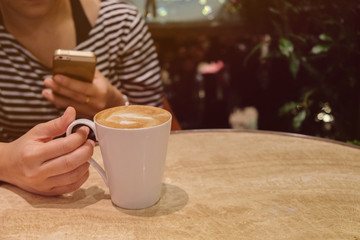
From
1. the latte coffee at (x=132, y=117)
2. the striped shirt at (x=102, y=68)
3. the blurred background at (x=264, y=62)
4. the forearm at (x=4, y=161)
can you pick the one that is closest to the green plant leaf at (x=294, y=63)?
the blurred background at (x=264, y=62)

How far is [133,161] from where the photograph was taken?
67cm

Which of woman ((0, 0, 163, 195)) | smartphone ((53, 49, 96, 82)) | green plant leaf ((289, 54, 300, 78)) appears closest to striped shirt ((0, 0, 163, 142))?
woman ((0, 0, 163, 195))

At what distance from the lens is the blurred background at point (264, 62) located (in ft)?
6.02

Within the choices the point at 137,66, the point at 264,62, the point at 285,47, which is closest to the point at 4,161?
the point at 137,66

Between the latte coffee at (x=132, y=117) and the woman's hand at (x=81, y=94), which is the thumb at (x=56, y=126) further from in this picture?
the woman's hand at (x=81, y=94)

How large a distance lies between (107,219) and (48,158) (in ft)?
0.49

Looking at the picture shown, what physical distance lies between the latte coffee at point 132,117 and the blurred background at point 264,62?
1152 millimetres

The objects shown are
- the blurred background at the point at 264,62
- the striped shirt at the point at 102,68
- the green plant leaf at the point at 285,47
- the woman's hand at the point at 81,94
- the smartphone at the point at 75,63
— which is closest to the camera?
the smartphone at the point at 75,63

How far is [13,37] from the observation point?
4.54 ft

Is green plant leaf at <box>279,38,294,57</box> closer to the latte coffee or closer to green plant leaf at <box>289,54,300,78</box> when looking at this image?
green plant leaf at <box>289,54,300,78</box>

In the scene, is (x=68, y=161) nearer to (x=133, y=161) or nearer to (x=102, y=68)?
(x=133, y=161)

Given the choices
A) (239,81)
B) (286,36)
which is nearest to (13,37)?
(286,36)

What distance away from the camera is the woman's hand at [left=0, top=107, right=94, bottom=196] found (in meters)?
0.70

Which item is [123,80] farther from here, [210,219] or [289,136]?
[210,219]
